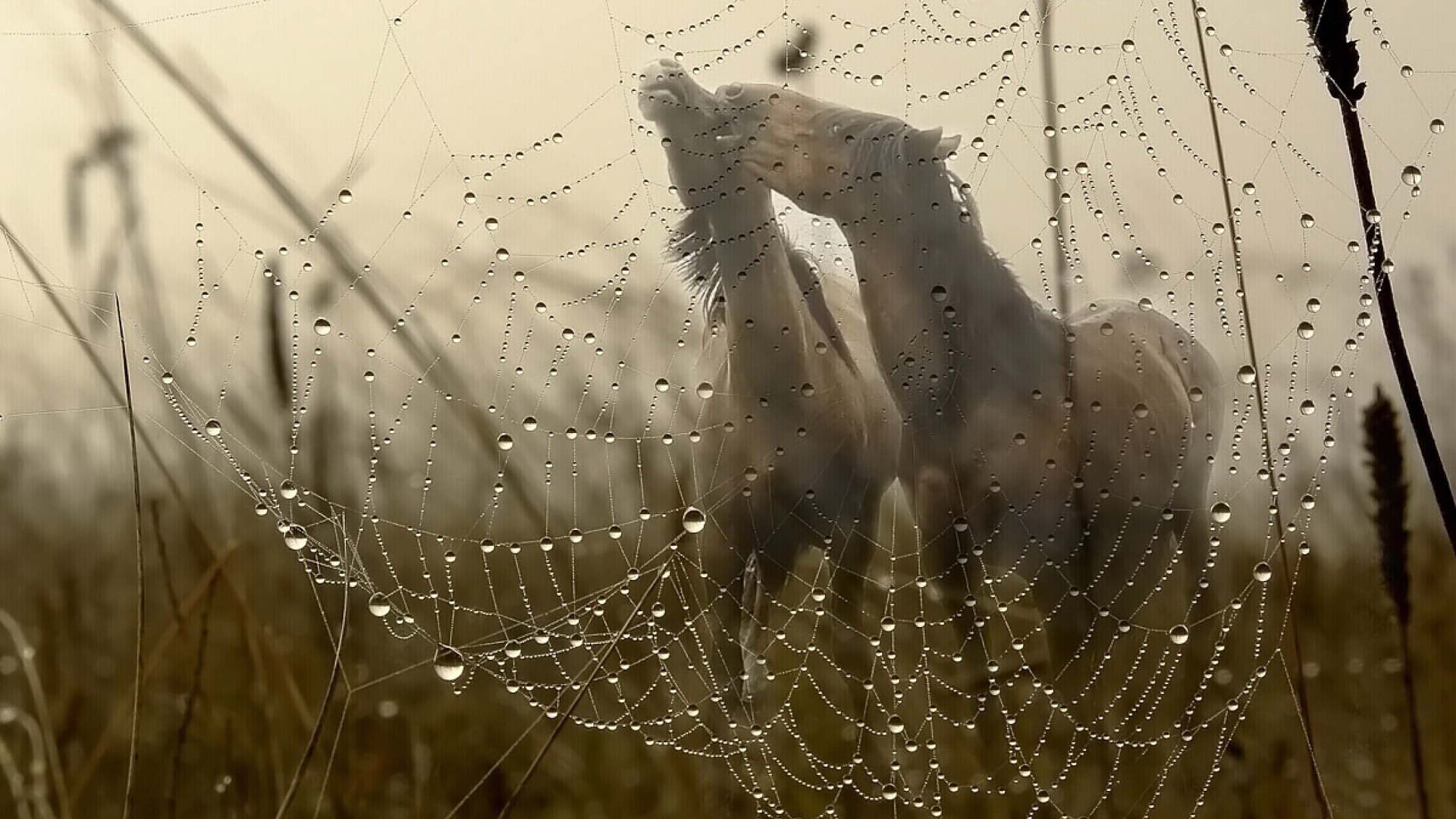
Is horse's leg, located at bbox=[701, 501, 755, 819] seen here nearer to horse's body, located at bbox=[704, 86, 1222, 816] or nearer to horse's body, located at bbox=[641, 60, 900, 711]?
horse's body, located at bbox=[641, 60, 900, 711]

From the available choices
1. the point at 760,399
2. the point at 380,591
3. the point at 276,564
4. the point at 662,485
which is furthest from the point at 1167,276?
the point at 276,564

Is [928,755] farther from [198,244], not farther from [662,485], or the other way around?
[198,244]

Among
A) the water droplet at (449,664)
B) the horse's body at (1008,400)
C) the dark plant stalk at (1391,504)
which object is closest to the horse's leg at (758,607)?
the horse's body at (1008,400)

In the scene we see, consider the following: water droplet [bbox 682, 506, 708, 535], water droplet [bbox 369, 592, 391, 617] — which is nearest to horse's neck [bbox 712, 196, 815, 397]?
water droplet [bbox 682, 506, 708, 535]

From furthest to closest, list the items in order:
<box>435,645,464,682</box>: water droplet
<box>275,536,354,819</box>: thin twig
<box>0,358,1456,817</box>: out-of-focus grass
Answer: <box>0,358,1456,817</box>: out-of-focus grass
<box>435,645,464,682</box>: water droplet
<box>275,536,354,819</box>: thin twig

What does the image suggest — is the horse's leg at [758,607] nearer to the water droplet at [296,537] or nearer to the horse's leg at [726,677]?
the horse's leg at [726,677]

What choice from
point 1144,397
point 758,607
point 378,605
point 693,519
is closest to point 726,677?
point 758,607
